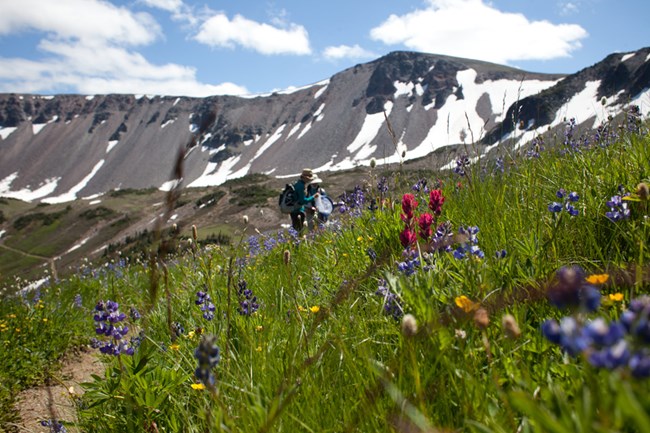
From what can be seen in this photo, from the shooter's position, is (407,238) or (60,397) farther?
(60,397)

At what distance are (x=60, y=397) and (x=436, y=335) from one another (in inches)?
166

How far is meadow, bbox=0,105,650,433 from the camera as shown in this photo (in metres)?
1.06

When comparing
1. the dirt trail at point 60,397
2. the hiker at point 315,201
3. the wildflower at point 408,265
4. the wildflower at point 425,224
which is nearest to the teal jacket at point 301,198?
the hiker at point 315,201

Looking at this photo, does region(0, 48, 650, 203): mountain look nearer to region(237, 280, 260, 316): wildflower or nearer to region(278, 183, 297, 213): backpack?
region(278, 183, 297, 213): backpack

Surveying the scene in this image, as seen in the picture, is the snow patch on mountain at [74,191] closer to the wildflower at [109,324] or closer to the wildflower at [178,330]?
the wildflower at [178,330]

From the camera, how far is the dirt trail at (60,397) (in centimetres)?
351

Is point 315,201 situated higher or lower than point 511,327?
lower

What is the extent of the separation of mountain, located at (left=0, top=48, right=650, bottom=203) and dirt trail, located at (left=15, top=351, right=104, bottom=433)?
108 metres

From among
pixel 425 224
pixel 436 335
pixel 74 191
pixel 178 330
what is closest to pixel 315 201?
pixel 178 330

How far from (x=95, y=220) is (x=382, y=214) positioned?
115127 millimetres

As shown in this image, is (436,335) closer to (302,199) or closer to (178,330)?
(178,330)

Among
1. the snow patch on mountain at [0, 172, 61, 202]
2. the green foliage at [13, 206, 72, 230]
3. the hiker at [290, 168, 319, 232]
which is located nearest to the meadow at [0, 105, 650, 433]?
the hiker at [290, 168, 319, 232]

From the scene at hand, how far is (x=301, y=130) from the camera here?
160 meters

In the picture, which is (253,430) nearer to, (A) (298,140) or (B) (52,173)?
(A) (298,140)
